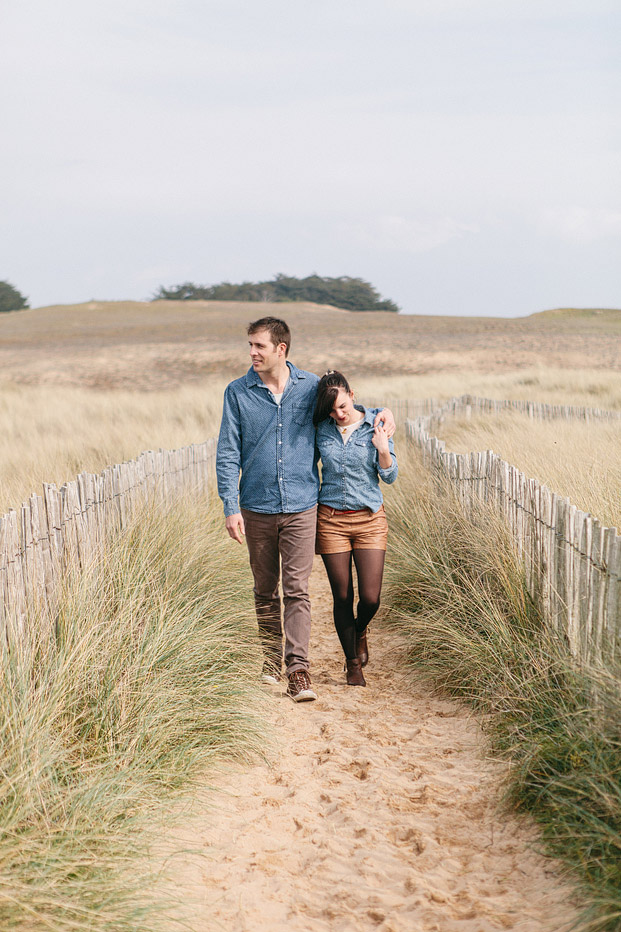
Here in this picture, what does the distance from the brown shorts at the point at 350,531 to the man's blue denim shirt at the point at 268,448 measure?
6.6 inches

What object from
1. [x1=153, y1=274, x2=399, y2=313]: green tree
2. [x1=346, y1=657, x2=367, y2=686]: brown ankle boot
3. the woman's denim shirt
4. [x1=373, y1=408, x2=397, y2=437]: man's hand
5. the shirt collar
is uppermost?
[x1=153, y1=274, x2=399, y2=313]: green tree

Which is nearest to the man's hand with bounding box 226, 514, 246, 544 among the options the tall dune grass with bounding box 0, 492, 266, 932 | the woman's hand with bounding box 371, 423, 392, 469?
the tall dune grass with bounding box 0, 492, 266, 932

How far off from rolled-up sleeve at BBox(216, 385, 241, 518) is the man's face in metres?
0.25

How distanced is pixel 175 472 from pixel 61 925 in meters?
5.33

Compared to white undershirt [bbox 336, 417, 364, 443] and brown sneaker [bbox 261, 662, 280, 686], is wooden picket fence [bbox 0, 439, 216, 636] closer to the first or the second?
brown sneaker [bbox 261, 662, 280, 686]

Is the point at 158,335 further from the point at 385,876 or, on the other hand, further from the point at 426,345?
the point at 385,876

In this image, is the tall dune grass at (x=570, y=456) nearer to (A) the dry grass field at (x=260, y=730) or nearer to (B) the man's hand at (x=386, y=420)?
(A) the dry grass field at (x=260, y=730)

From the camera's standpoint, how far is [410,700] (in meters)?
4.71

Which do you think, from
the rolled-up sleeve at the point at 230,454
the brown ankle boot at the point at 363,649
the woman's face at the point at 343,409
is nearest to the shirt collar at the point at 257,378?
the rolled-up sleeve at the point at 230,454

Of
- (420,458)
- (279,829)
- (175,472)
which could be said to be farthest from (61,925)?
(420,458)

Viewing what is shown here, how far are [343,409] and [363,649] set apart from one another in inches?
60.7

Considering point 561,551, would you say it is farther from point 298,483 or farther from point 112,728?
point 112,728

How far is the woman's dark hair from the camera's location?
15.3ft

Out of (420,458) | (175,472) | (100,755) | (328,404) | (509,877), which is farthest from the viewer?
(420,458)
